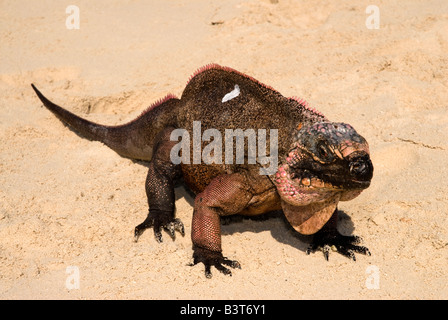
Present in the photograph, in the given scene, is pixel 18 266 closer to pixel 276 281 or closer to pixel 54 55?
pixel 276 281

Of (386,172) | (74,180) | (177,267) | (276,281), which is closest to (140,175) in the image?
(74,180)

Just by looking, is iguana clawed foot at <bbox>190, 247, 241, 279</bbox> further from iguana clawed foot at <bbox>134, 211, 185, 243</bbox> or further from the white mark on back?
the white mark on back

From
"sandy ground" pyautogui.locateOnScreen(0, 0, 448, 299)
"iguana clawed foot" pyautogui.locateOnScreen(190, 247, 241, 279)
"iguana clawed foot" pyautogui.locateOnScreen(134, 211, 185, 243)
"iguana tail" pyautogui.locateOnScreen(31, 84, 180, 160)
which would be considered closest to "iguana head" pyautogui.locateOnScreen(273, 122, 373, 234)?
"sandy ground" pyautogui.locateOnScreen(0, 0, 448, 299)

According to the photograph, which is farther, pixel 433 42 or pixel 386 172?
pixel 433 42

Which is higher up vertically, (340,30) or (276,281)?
(340,30)

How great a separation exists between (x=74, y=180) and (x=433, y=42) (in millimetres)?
4135

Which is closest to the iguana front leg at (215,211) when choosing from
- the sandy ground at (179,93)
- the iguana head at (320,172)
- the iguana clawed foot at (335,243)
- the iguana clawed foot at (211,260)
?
the iguana clawed foot at (211,260)

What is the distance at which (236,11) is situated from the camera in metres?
6.80

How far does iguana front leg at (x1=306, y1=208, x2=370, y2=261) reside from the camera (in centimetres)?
324

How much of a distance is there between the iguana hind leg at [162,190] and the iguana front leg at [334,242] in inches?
37.0

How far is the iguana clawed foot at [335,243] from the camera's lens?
3.24 meters

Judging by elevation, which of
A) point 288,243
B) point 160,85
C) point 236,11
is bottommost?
point 288,243

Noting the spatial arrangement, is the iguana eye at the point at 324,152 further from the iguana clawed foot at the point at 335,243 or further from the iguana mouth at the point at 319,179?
the iguana clawed foot at the point at 335,243

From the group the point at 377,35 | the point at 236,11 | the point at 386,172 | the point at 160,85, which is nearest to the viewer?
the point at 386,172
